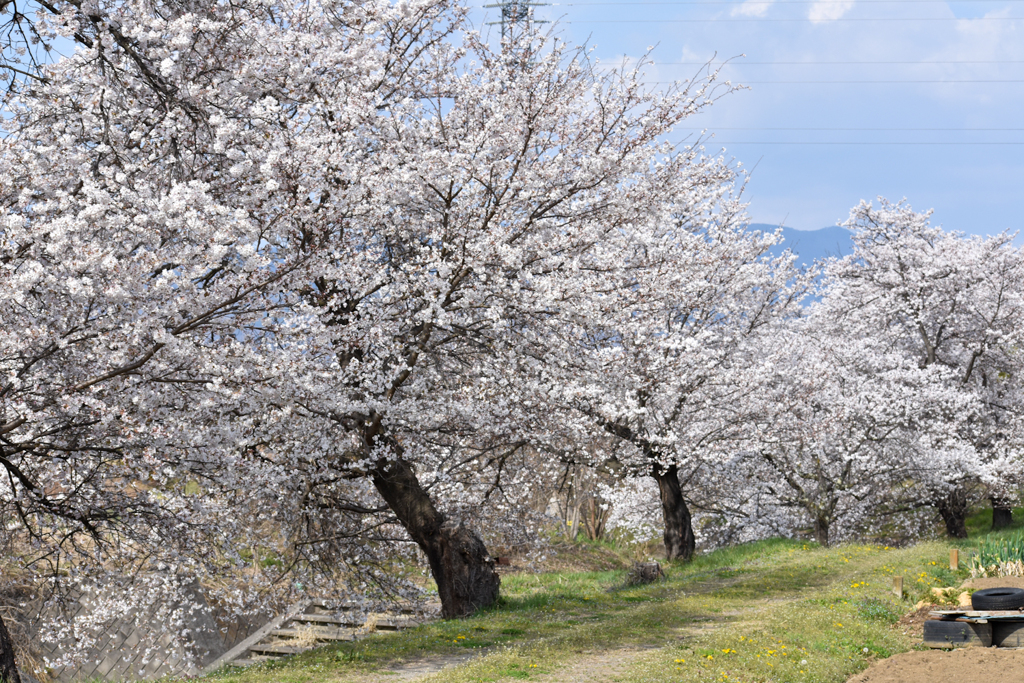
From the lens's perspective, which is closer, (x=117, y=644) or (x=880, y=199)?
(x=117, y=644)

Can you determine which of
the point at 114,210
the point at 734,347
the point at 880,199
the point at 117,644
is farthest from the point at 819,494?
the point at 114,210

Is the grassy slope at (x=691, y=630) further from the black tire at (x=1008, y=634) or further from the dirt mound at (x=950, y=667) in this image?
the black tire at (x=1008, y=634)

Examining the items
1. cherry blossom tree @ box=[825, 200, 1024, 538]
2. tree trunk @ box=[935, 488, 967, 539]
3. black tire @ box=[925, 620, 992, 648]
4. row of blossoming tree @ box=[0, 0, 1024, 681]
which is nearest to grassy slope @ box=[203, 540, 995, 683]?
black tire @ box=[925, 620, 992, 648]

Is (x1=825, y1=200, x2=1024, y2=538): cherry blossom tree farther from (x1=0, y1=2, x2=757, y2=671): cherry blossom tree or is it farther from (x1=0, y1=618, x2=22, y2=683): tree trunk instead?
(x1=0, y1=618, x2=22, y2=683): tree trunk

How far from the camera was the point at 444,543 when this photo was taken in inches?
459

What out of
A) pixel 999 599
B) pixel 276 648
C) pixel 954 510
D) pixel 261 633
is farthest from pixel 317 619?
pixel 954 510

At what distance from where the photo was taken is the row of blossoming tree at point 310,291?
21.6ft

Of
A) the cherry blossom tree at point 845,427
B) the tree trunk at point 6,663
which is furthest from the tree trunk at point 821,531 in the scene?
the tree trunk at point 6,663

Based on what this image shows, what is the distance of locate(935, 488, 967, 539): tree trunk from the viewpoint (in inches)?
849

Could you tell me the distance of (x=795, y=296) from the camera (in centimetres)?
2338

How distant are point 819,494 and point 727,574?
18.8 feet

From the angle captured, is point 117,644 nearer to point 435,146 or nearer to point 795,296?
point 435,146

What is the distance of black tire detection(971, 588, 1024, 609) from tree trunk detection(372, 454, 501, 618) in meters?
6.64

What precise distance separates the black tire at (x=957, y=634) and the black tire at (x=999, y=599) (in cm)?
44
